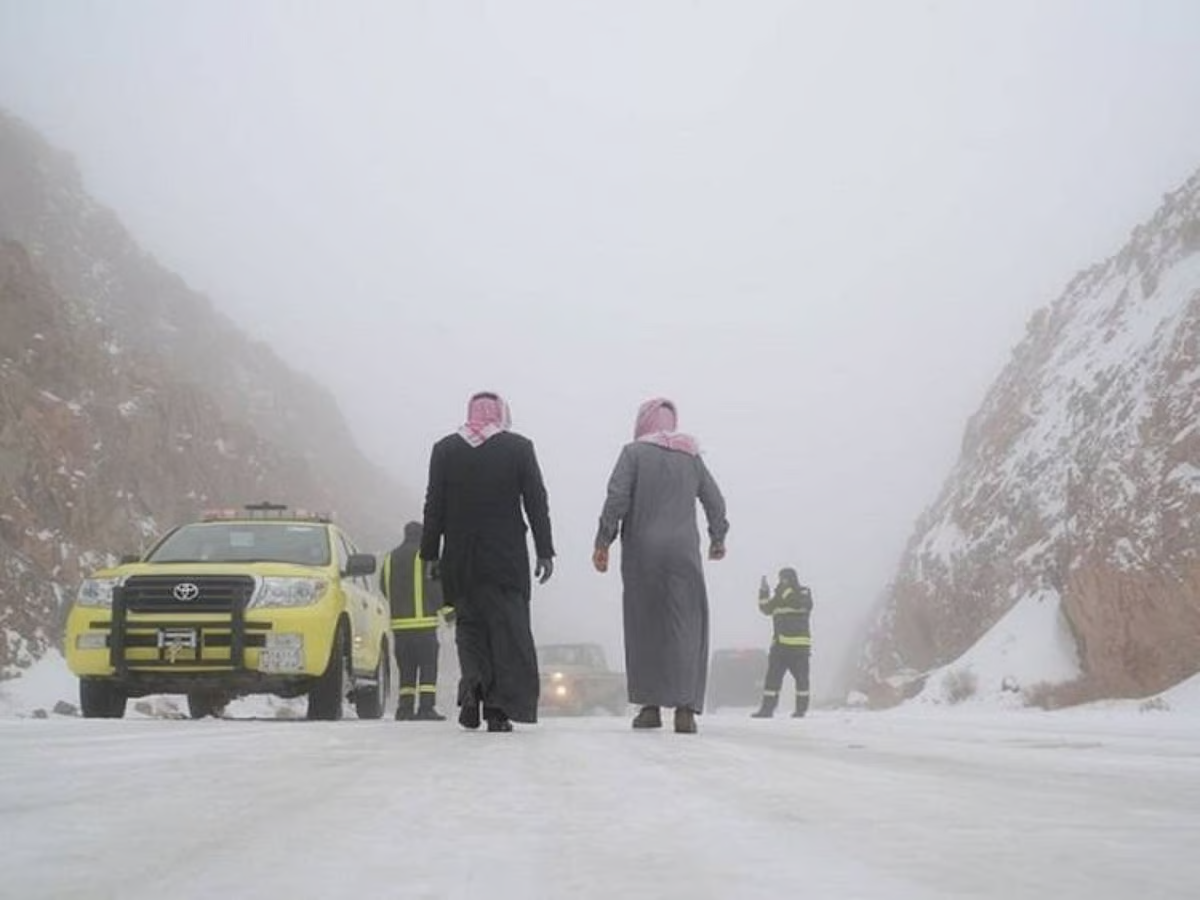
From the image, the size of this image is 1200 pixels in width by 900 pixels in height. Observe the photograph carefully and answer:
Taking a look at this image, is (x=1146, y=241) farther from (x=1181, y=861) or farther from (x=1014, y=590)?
(x=1181, y=861)

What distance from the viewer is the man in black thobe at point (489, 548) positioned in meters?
6.86

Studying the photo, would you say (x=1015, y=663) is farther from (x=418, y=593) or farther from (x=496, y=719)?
(x=496, y=719)

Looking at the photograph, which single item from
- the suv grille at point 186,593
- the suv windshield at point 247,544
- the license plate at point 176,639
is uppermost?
the suv windshield at point 247,544

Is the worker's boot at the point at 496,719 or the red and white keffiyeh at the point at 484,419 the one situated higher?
the red and white keffiyeh at the point at 484,419

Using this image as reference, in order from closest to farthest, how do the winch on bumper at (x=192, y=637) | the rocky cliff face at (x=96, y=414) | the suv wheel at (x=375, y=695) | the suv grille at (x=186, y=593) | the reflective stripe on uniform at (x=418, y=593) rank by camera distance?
the winch on bumper at (x=192, y=637), the suv grille at (x=186, y=593), the reflective stripe on uniform at (x=418, y=593), the suv wheel at (x=375, y=695), the rocky cliff face at (x=96, y=414)

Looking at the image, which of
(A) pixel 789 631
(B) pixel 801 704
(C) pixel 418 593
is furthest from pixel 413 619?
(B) pixel 801 704

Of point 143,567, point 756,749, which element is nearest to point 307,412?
point 143,567

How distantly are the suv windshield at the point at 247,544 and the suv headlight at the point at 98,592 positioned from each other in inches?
27.3

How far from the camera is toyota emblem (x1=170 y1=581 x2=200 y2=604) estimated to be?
871 cm

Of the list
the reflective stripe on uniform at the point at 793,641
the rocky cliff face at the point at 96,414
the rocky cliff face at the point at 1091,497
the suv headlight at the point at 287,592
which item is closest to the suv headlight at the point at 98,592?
the suv headlight at the point at 287,592

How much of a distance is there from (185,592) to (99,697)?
1.09m

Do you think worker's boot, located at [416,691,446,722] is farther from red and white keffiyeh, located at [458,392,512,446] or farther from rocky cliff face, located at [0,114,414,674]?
rocky cliff face, located at [0,114,414,674]

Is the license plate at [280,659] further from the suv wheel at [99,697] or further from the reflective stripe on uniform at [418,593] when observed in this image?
the reflective stripe on uniform at [418,593]

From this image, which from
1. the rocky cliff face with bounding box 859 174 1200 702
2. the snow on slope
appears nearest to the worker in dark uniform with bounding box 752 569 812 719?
the snow on slope
